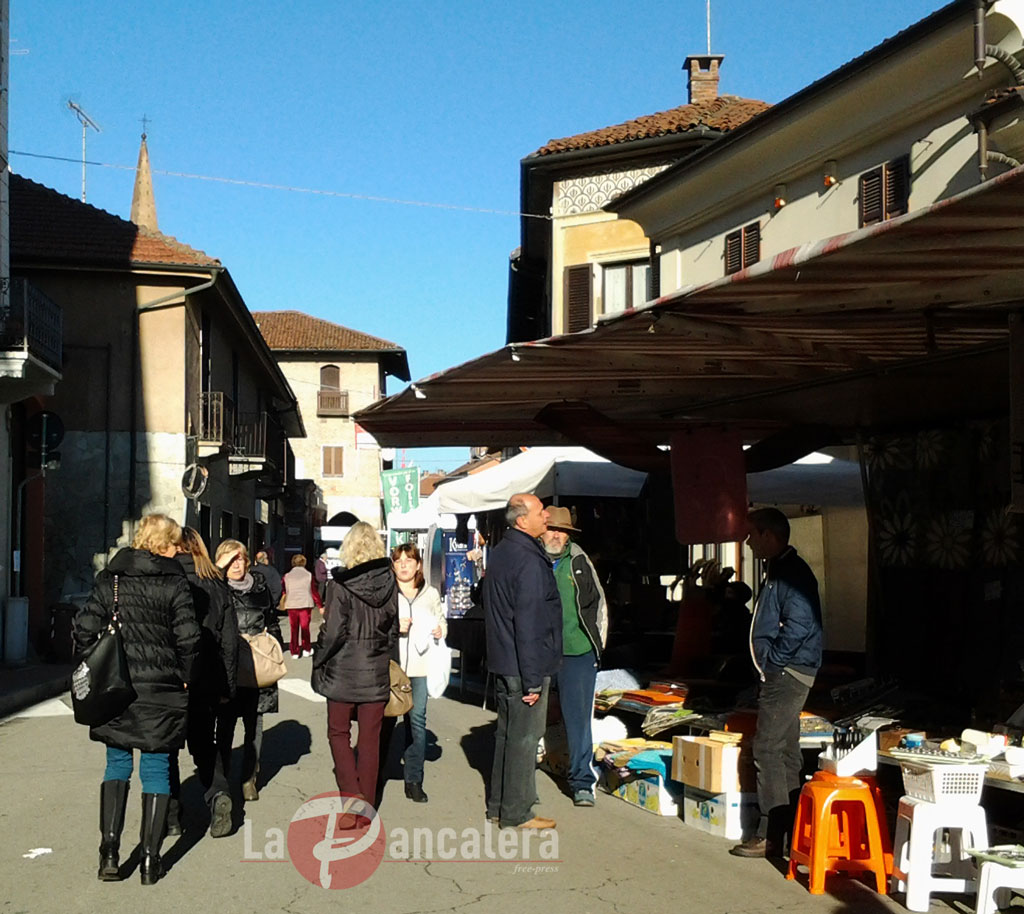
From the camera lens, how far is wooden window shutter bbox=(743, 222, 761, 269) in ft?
56.7

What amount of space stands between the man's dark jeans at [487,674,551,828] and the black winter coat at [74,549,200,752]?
1922 millimetres

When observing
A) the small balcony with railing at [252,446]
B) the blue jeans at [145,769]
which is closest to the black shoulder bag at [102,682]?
the blue jeans at [145,769]

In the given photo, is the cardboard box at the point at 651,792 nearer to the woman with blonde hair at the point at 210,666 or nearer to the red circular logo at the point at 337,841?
the red circular logo at the point at 337,841

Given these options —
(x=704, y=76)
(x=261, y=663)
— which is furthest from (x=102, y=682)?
(x=704, y=76)

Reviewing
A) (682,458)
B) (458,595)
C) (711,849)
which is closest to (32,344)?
(458,595)

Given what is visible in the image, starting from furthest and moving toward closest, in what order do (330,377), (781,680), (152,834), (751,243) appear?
(330,377) < (751,243) < (781,680) < (152,834)

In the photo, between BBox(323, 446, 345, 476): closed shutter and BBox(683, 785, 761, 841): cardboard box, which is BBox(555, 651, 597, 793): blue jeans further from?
BBox(323, 446, 345, 476): closed shutter

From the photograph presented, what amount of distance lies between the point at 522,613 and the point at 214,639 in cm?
175

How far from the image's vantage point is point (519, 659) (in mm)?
7195

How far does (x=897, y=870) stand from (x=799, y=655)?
1.16 m

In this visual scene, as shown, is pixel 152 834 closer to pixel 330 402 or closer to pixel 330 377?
pixel 330 402

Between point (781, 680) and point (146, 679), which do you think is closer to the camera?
point (146, 679)

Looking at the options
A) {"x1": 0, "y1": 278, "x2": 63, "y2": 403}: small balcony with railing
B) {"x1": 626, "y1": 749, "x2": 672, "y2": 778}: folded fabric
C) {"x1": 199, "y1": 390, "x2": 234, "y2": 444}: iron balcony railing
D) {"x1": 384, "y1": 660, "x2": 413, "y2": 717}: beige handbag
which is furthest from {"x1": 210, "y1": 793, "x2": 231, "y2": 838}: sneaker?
{"x1": 199, "y1": 390, "x2": 234, "y2": 444}: iron balcony railing

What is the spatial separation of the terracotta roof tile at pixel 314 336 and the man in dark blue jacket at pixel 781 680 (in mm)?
51079
